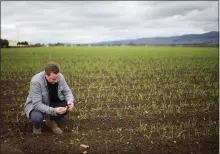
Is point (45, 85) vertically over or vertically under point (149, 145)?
over

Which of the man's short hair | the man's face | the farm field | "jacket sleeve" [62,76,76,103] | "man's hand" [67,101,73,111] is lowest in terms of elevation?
the farm field

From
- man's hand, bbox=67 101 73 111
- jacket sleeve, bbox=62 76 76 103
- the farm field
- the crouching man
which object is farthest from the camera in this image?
jacket sleeve, bbox=62 76 76 103

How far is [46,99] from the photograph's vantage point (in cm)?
591

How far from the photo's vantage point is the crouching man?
218 inches

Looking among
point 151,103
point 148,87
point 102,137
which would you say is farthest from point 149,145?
point 148,87

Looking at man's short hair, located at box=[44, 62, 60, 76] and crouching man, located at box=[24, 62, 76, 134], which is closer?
man's short hair, located at box=[44, 62, 60, 76]

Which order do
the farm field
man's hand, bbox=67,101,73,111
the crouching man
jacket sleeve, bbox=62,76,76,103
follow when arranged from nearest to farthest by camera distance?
the farm field, the crouching man, man's hand, bbox=67,101,73,111, jacket sleeve, bbox=62,76,76,103

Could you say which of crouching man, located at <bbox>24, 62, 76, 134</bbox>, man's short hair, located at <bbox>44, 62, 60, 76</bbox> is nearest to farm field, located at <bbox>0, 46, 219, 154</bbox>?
crouching man, located at <bbox>24, 62, 76, 134</bbox>

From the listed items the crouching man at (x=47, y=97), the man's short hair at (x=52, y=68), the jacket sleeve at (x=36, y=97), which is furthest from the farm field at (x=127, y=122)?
the man's short hair at (x=52, y=68)

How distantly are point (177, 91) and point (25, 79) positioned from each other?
6.87 meters

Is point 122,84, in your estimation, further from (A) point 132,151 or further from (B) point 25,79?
(A) point 132,151

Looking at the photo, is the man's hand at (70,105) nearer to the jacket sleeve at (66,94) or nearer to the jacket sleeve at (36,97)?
the jacket sleeve at (66,94)

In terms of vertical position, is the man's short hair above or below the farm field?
above

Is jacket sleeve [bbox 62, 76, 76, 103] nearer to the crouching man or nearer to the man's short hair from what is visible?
the crouching man
